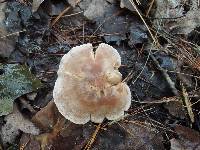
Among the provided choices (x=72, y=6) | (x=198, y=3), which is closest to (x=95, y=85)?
(x=72, y=6)

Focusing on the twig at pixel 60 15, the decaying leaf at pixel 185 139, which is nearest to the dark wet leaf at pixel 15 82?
the twig at pixel 60 15

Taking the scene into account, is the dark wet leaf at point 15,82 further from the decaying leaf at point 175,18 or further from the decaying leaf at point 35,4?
the decaying leaf at point 175,18

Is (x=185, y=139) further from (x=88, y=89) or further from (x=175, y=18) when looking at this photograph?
(x=175, y=18)

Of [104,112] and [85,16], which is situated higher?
[85,16]

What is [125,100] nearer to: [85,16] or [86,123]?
[86,123]

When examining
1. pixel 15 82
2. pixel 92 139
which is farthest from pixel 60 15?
pixel 92 139
